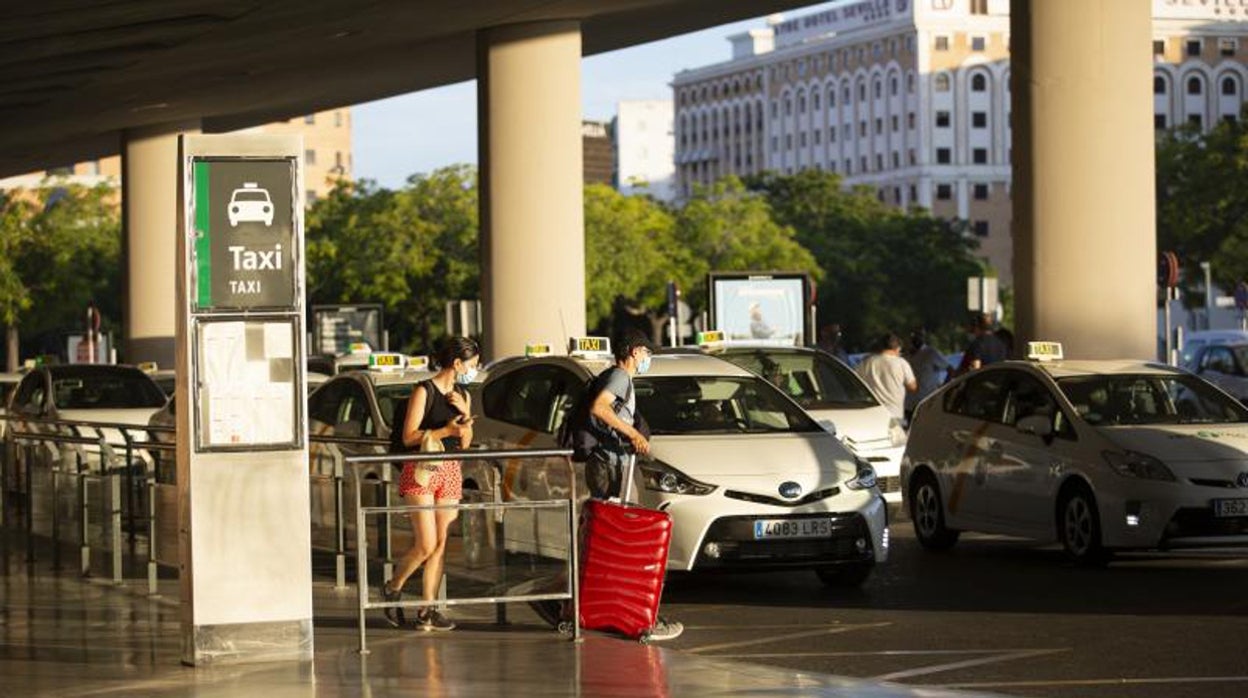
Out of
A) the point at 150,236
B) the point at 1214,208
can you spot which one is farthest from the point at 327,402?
the point at 1214,208

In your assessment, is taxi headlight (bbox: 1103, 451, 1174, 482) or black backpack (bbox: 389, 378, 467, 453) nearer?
black backpack (bbox: 389, 378, 467, 453)

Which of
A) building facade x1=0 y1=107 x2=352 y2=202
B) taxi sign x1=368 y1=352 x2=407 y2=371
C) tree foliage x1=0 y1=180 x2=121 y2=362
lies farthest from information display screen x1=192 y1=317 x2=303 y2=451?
building facade x1=0 y1=107 x2=352 y2=202

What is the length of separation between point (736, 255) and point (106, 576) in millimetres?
95092

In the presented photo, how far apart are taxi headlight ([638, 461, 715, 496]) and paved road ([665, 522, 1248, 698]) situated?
0.74m

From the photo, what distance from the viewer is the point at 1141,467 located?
18.4 metres

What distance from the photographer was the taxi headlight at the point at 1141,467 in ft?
60.2

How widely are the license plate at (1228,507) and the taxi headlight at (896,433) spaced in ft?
18.0

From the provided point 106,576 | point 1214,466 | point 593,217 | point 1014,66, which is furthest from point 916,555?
point 593,217

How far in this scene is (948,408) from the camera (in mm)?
20844

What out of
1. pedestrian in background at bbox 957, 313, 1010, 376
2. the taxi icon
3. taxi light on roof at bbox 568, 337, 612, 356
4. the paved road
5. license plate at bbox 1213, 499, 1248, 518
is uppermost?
the taxi icon

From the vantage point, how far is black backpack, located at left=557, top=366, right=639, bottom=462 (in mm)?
15453

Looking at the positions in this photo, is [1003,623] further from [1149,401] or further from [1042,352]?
[1042,352]

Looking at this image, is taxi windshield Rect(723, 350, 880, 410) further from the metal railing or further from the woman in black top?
the metal railing

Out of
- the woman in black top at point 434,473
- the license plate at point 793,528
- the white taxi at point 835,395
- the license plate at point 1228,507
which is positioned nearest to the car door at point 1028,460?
the license plate at point 1228,507
